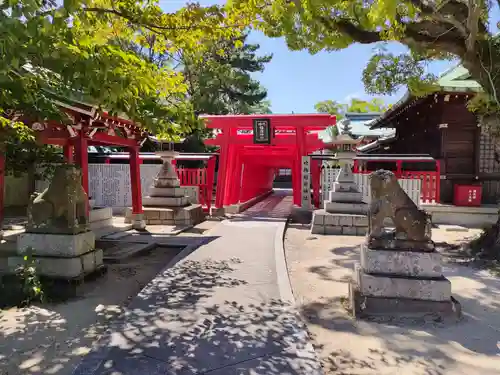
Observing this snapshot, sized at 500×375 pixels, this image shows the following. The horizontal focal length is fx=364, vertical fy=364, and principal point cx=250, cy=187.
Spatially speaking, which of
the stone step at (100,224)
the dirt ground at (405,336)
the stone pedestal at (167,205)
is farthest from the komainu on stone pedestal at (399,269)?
the stone pedestal at (167,205)

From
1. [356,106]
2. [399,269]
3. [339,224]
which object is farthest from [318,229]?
[356,106]

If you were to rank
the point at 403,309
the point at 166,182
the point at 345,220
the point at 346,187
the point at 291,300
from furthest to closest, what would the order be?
1. the point at 166,182
2. the point at 346,187
3. the point at 345,220
4. the point at 291,300
5. the point at 403,309

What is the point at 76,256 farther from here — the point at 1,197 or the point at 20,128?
the point at 1,197

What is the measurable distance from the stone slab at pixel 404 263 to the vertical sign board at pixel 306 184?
875 cm

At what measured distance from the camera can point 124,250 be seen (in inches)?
294

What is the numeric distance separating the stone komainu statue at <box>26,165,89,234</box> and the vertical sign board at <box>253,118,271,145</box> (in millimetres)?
8400

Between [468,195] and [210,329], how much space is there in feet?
34.3

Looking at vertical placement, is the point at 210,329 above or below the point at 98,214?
below

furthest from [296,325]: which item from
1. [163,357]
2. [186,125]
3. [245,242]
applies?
[245,242]

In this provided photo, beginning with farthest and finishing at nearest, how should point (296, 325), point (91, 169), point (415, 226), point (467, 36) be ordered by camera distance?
point (91, 169) < point (467, 36) < point (415, 226) < point (296, 325)

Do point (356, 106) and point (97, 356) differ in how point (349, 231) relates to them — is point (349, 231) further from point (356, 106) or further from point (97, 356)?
point (356, 106)

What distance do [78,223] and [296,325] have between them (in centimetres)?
349

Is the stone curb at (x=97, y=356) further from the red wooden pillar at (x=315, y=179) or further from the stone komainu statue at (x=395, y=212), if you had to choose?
the red wooden pillar at (x=315, y=179)

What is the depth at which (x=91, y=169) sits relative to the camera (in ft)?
48.3
